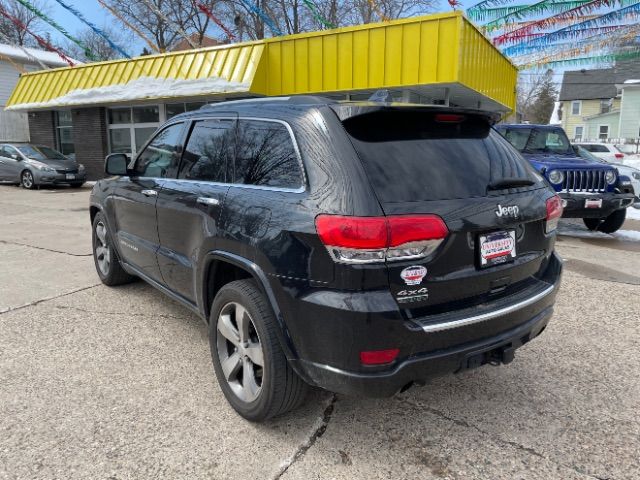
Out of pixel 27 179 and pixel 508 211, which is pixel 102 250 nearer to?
pixel 508 211

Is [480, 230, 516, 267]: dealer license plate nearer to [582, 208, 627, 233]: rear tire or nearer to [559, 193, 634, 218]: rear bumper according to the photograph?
[559, 193, 634, 218]: rear bumper

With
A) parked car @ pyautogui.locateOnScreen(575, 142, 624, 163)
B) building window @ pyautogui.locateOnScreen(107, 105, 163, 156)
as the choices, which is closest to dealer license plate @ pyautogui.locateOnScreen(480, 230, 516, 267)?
building window @ pyautogui.locateOnScreen(107, 105, 163, 156)

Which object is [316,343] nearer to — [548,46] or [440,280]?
[440,280]

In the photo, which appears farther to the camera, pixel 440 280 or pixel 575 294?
pixel 575 294

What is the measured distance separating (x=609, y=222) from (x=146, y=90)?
1207 cm

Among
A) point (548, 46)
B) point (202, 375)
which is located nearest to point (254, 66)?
point (548, 46)

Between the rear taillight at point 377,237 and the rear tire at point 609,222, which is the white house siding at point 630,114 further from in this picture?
the rear taillight at point 377,237

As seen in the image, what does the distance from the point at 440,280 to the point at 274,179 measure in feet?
3.37

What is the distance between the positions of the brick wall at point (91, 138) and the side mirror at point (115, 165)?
1425 cm

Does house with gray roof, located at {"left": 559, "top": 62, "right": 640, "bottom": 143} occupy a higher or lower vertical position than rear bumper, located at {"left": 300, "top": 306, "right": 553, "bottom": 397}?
higher

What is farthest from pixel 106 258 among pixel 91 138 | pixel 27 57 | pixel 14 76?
pixel 14 76

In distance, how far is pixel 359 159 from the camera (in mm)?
2410

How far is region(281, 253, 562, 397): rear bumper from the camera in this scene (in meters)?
2.23

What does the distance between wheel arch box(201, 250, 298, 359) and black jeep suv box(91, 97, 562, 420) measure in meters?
0.01
